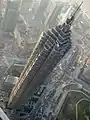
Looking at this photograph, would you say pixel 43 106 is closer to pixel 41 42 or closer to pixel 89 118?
pixel 89 118

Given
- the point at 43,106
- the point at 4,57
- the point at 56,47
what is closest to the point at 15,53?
the point at 4,57

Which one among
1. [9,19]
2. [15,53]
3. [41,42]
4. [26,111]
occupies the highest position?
[41,42]

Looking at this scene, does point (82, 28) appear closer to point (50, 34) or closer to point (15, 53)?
point (15, 53)

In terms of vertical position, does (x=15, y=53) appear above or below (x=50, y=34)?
below

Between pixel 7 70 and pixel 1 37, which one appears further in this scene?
pixel 1 37

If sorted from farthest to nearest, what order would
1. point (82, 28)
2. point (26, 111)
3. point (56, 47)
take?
point (82, 28), point (26, 111), point (56, 47)

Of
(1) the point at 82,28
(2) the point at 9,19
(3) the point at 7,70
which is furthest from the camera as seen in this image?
(1) the point at 82,28

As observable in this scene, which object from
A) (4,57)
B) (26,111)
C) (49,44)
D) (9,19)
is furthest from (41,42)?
(9,19)
